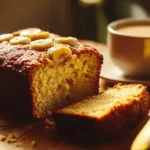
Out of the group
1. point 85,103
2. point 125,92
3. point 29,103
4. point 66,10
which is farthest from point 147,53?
point 66,10

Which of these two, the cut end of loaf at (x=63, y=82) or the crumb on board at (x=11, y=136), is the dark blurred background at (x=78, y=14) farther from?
the crumb on board at (x=11, y=136)

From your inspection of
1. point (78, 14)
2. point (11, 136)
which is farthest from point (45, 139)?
point (78, 14)

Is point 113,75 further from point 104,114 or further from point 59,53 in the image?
point 104,114

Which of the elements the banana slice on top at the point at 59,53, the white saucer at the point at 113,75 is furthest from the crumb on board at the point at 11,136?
the white saucer at the point at 113,75

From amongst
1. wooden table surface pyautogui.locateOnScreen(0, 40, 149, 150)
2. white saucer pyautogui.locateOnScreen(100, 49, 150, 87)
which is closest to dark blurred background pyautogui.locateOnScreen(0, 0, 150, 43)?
white saucer pyautogui.locateOnScreen(100, 49, 150, 87)

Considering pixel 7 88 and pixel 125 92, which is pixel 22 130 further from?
pixel 125 92

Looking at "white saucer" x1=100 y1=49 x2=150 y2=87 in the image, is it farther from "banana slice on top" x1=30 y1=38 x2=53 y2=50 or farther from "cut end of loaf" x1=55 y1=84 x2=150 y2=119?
"banana slice on top" x1=30 y1=38 x2=53 y2=50
